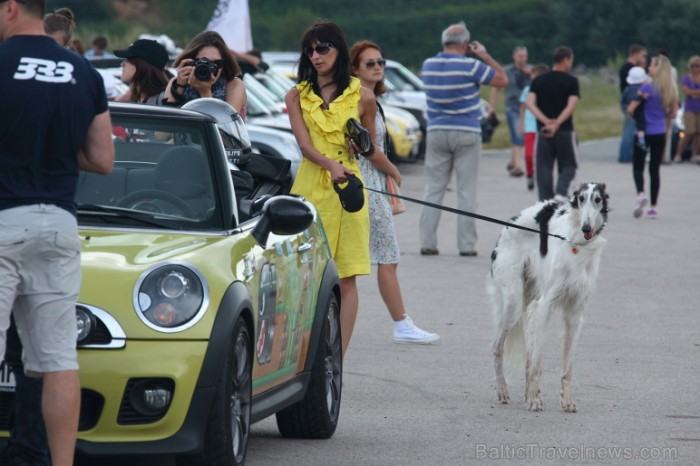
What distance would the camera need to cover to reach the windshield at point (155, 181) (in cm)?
652

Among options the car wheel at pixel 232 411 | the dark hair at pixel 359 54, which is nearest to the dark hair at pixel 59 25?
the dark hair at pixel 359 54

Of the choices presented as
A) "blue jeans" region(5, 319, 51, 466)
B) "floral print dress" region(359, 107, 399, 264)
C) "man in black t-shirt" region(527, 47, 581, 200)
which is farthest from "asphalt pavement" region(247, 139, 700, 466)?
"man in black t-shirt" region(527, 47, 581, 200)

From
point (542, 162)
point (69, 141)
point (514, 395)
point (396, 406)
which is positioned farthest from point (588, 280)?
point (542, 162)

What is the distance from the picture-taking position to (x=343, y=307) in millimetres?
8938

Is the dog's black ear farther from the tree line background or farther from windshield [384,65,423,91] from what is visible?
the tree line background

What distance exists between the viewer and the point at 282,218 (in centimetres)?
647

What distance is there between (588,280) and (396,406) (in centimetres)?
132

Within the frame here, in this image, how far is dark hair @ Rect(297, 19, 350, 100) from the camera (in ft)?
28.1

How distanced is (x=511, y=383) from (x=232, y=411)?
3.44 m

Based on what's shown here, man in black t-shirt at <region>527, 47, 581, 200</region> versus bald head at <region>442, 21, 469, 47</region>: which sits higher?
bald head at <region>442, 21, 469, 47</region>

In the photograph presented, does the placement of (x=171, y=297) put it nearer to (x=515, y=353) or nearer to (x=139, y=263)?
(x=139, y=263)

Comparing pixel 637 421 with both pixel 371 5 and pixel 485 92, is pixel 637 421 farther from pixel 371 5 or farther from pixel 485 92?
pixel 371 5

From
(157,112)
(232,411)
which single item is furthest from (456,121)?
(232,411)

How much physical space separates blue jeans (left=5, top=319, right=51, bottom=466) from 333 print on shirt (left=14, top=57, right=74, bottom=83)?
0.95 metres
